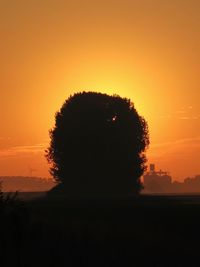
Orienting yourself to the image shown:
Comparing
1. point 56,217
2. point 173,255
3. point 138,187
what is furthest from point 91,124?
point 173,255

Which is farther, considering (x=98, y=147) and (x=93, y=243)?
(x=98, y=147)

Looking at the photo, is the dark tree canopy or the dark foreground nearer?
the dark foreground

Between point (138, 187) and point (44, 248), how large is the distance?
3225 inches

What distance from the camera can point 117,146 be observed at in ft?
379

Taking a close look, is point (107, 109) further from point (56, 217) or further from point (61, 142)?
point (56, 217)

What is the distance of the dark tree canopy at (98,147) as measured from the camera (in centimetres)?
11406

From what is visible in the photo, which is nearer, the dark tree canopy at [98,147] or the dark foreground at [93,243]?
the dark foreground at [93,243]

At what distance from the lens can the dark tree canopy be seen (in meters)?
114

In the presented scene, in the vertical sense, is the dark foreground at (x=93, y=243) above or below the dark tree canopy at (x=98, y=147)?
below

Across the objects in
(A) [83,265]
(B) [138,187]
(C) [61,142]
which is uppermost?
(C) [61,142]

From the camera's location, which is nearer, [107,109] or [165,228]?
[165,228]

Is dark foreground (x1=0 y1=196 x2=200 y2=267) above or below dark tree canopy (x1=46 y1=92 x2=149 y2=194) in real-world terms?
below

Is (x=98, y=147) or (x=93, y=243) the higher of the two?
(x=98, y=147)

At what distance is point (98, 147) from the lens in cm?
11438
